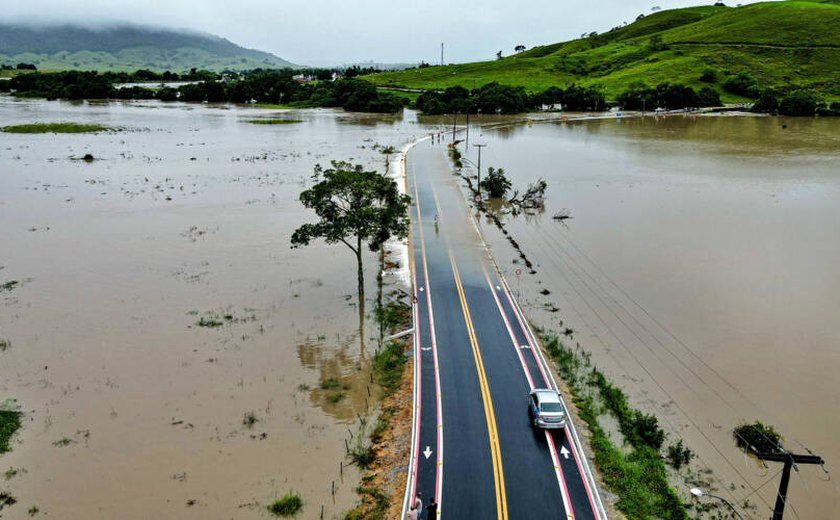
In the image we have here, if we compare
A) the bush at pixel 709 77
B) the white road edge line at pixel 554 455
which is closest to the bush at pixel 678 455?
the white road edge line at pixel 554 455

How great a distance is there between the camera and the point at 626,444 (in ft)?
78.5

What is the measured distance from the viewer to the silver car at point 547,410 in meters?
23.2

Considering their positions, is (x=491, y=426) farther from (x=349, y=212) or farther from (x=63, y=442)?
(x=63, y=442)

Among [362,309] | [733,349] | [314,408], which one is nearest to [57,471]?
[314,408]

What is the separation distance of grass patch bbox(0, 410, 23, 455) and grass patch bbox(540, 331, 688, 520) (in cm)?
2452

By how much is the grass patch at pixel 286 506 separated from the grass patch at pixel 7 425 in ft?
40.3

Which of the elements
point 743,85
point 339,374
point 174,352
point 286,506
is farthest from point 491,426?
point 743,85

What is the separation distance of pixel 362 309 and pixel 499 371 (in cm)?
1189

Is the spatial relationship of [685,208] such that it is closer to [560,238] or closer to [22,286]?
[560,238]

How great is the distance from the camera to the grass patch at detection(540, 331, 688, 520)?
20156 mm

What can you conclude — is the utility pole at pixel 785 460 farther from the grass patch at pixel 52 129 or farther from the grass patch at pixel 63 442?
the grass patch at pixel 52 129

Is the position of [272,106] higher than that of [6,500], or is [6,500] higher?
[272,106]

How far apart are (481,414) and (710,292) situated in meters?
22.9

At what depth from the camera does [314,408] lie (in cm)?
2698
